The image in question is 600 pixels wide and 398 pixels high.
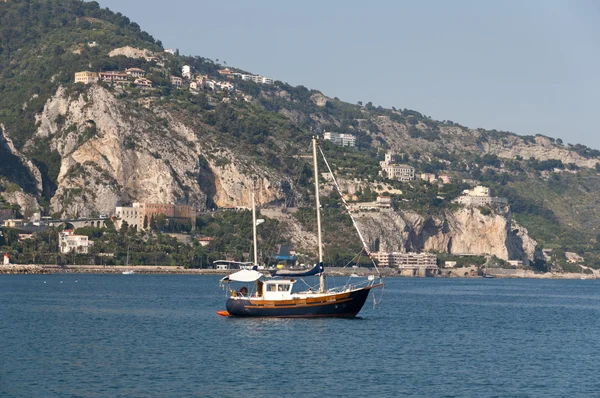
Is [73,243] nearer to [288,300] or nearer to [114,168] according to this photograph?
[114,168]

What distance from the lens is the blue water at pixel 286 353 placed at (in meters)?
44.5

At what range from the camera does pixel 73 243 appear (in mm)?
176375

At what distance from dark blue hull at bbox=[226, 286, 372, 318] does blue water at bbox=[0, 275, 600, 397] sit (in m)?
0.63

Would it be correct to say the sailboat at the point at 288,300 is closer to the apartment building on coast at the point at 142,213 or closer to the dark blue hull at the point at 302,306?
the dark blue hull at the point at 302,306

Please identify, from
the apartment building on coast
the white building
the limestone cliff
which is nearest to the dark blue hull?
the white building

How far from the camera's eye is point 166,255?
179 m

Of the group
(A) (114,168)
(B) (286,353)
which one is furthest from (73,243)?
(B) (286,353)

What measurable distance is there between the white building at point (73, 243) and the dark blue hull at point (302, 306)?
365ft

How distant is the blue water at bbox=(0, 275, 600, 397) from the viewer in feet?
146

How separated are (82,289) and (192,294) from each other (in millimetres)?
13459

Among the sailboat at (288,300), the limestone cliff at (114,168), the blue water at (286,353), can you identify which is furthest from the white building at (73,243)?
the sailboat at (288,300)

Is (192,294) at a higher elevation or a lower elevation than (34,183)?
lower

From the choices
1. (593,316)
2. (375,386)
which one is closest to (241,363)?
(375,386)

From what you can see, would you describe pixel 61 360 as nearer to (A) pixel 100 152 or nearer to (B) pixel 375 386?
(B) pixel 375 386
